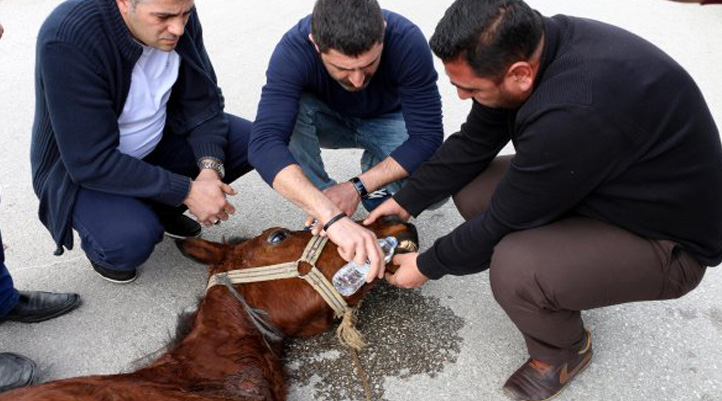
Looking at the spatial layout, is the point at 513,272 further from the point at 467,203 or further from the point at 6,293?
the point at 6,293

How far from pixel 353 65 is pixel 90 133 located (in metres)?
1.13

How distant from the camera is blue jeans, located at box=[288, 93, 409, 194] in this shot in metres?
3.09

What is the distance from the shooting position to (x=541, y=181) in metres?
1.84

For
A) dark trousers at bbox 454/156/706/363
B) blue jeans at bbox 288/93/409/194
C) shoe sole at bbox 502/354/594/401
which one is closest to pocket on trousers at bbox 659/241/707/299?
dark trousers at bbox 454/156/706/363

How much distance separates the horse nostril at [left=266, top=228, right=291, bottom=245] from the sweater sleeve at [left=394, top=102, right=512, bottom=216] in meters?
0.57

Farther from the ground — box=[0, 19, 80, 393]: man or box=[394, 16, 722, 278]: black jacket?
box=[394, 16, 722, 278]: black jacket

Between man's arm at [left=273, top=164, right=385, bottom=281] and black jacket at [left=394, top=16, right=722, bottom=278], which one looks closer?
black jacket at [left=394, top=16, right=722, bottom=278]

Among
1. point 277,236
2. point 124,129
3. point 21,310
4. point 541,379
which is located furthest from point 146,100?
point 541,379

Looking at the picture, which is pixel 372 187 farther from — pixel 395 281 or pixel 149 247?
pixel 149 247

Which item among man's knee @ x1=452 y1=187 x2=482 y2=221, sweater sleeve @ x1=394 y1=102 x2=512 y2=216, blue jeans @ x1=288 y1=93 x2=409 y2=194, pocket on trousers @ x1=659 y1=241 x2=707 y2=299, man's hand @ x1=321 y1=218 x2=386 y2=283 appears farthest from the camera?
blue jeans @ x1=288 y1=93 x2=409 y2=194

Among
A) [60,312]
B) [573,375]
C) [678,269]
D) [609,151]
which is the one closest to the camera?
[609,151]

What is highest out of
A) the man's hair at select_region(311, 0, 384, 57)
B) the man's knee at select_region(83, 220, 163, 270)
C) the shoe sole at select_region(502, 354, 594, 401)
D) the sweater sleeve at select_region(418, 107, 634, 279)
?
the man's hair at select_region(311, 0, 384, 57)

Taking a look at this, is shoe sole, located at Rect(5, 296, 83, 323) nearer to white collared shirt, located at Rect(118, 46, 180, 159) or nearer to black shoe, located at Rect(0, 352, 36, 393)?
black shoe, located at Rect(0, 352, 36, 393)

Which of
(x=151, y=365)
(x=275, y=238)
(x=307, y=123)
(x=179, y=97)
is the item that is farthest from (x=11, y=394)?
(x=307, y=123)
